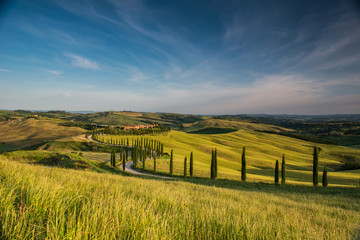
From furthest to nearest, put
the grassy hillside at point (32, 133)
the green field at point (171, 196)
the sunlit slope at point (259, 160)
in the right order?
the grassy hillside at point (32, 133) < the sunlit slope at point (259, 160) < the green field at point (171, 196)

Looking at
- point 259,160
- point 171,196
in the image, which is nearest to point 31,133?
point 259,160

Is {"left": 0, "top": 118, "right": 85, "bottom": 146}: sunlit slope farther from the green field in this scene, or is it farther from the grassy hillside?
the green field

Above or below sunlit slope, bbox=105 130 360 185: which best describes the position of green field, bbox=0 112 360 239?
above

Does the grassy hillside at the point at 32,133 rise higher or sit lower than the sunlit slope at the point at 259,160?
higher

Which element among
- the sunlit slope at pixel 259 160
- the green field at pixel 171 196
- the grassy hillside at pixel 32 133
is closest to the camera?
the green field at pixel 171 196

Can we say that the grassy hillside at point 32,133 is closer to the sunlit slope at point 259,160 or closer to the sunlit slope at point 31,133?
the sunlit slope at point 31,133

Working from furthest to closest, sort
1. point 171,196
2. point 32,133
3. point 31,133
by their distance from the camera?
point 31,133
point 32,133
point 171,196

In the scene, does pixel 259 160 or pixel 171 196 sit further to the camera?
pixel 259 160

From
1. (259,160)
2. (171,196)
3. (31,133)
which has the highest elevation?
(171,196)

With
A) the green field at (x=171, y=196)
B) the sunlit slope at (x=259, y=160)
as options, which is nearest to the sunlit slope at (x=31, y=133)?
the green field at (x=171, y=196)

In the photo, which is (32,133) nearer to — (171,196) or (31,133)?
(31,133)

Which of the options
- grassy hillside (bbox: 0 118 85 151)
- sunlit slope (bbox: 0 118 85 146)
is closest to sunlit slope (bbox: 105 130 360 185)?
grassy hillside (bbox: 0 118 85 151)

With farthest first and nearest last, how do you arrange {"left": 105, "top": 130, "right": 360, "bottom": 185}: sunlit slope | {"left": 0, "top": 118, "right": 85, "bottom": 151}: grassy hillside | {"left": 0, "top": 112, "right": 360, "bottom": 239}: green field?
{"left": 0, "top": 118, "right": 85, "bottom": 151}: grassy hillside
{"left": 105, "top": 130, "right": 360, "bottom": 185}: sunlit slope
{"left": 0, "top": 112, "right": 360, "bottom": 239}: green field

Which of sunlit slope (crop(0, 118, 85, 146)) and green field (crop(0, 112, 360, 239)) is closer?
green field (crop(0, 112, 360, 239))
